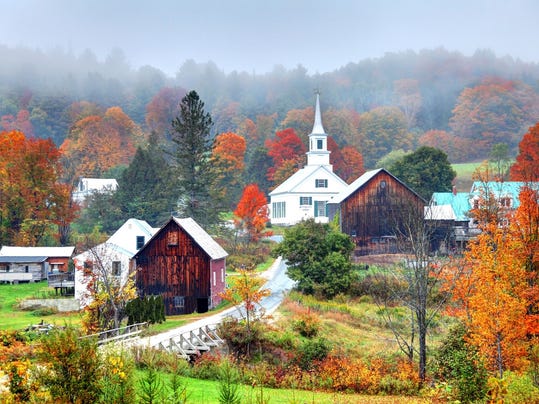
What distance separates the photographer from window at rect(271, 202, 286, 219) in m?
84.2

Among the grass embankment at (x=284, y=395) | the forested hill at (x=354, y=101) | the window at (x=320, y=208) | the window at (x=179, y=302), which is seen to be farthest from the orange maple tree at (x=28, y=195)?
the forested hill at (x=354, y=101)

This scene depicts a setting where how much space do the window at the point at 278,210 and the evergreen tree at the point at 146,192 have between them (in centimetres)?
1406

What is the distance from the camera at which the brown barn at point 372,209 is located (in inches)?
2483

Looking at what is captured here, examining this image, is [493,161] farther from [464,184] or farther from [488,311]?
[488,311]

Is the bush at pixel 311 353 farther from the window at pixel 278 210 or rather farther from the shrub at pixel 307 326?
the window at pixel 278 210

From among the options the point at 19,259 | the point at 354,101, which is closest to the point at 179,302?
the point at 19,259

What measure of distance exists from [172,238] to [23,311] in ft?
32.6

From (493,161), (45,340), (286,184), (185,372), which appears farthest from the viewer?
(493,161)

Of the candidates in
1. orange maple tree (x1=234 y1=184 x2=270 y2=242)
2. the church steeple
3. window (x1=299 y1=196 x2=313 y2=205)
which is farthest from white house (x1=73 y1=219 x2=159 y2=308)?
the church steeple

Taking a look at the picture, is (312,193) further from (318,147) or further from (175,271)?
(175,271)

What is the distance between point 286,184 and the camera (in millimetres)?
85000

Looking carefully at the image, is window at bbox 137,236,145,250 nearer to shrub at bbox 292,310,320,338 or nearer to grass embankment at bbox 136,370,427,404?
shrub at bbox 292,310,320,338

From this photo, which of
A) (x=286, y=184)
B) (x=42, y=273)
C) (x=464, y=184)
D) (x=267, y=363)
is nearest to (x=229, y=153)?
(x=286, y=184)

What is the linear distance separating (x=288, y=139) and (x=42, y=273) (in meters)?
54.4
